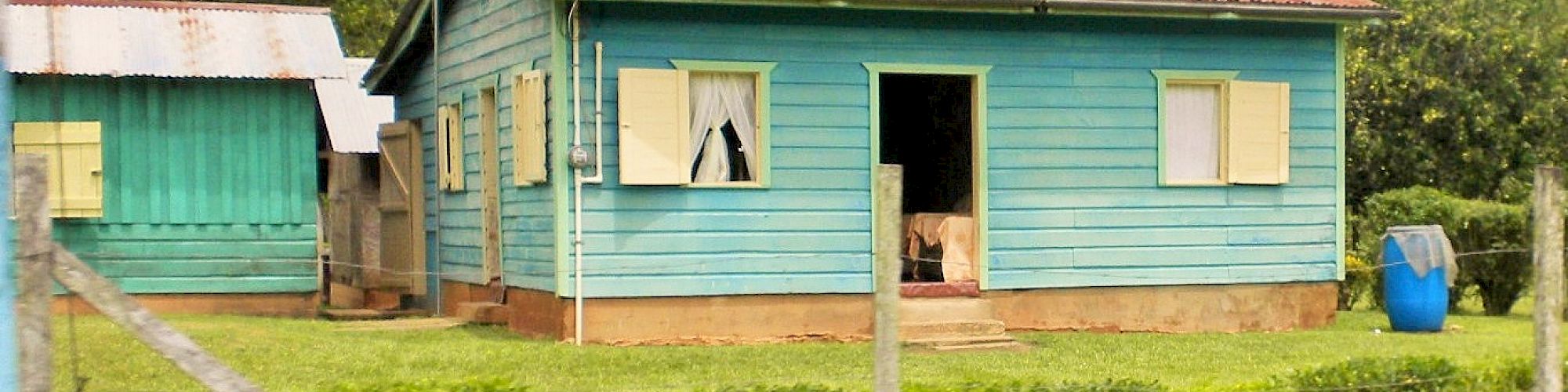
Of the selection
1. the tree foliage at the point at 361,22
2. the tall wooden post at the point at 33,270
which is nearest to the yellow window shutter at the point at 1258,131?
the tall wooden post at the point at 33,270

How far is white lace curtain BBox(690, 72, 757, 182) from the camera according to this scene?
16.9 meters

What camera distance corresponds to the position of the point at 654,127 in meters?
16.5

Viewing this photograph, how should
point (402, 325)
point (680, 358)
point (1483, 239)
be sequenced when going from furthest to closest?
point (1483, 239) → point (402, 325) → point (680, 358)

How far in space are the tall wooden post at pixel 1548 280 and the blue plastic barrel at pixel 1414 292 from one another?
6.31 meters

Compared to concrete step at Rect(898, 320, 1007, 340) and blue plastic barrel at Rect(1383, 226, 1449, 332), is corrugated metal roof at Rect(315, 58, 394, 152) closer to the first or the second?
concrete step at Rect(898, 320, 1007, 340)

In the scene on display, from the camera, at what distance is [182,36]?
66.5ft

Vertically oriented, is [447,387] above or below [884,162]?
below

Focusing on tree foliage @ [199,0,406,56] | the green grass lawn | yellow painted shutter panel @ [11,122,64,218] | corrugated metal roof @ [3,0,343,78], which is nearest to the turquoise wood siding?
yellow painted shutter panel @ [11,122,64,218]

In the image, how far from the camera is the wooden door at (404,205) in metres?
21.3

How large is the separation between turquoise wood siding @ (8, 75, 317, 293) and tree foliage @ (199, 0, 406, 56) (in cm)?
1616

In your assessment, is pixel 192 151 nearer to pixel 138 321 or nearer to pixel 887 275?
pixel 138 321

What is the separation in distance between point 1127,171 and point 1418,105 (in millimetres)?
14207

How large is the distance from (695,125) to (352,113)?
33.6 ft

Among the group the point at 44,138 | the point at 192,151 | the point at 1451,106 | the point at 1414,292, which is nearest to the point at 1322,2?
the point at 1414,292
